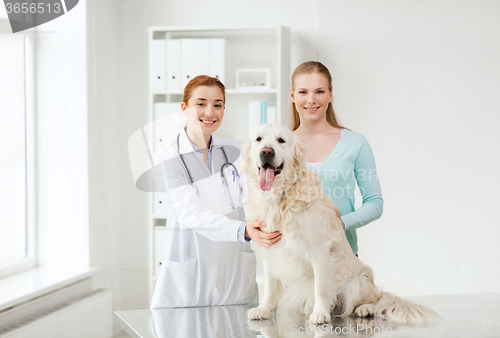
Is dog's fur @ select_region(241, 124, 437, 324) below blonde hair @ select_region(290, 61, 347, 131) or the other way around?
below

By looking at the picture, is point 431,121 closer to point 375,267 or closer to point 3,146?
point 375,267

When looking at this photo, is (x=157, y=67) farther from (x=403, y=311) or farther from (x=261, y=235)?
(x=403, y=311)

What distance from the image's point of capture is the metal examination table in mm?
1094

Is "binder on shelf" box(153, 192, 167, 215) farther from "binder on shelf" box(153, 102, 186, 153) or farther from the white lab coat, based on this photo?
the white lab coat

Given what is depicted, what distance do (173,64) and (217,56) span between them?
32 cm

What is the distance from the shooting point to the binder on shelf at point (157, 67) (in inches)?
107

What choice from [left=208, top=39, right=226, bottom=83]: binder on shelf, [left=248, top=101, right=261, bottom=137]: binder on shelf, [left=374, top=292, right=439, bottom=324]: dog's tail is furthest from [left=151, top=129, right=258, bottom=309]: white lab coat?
[left=208, top=39, right=226, bottom=83]: binder on shelf

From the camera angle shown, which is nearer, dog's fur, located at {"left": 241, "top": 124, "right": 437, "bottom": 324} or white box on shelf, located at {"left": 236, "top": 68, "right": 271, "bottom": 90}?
dog's fur, located at {"left": 241, "top": 124, "right": 437, "bottom": 324}

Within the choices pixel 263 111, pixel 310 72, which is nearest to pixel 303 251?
pixel 310 72

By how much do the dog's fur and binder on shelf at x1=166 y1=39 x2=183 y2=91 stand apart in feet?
→ 5.59

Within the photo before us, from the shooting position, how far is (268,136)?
1.17 meters

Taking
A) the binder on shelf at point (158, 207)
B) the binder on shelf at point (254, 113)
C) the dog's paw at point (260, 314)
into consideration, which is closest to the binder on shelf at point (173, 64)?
the binder on shelf at point (254, 113)

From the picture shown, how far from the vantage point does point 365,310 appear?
1.21 metres

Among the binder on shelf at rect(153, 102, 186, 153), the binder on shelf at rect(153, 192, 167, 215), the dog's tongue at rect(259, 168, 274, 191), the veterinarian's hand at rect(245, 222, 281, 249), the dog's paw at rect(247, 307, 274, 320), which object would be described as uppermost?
the binder on shelf at rect(153, 102, 186, 153)
